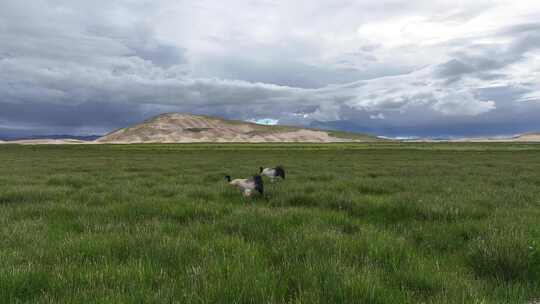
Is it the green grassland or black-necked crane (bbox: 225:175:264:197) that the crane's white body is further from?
the green grassland

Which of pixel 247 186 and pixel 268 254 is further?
pixel 247 186

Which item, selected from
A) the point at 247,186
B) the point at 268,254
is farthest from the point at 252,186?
the point at 268,254

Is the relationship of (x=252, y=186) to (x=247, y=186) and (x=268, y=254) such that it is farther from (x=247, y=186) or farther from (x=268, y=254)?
(x=268, y=254)

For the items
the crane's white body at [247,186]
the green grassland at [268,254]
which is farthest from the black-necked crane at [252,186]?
the green grassland at [268,254]

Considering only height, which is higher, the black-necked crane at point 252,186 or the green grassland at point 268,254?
the black-necked crane at point 252,186

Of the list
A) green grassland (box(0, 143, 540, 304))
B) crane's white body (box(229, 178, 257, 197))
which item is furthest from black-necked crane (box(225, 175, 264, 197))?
green grassland (box(0, 143, 540, 304))

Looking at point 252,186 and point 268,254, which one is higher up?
point 252,186

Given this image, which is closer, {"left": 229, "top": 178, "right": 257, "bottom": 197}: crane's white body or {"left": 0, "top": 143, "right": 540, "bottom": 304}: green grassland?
{"left": 0, "top": 143, "right": 540, "bottom": 304}: green grassland

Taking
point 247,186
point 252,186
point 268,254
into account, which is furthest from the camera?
point 247,186

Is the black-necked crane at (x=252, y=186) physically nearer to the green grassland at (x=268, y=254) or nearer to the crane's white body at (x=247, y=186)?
the crane's white body at (x=247, y=186)

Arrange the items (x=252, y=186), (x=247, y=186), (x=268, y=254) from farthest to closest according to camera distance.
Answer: (x=247, y=186) → (x=252, y=186) → (x=268, y=254)

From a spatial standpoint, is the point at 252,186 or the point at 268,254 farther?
the point at 252,186

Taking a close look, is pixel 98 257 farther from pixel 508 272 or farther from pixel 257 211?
pixel 508 272

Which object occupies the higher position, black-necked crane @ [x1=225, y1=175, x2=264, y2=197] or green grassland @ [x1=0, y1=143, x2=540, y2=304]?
black-necked crane @ [x1=225, y1=175, x2=264, y2=197]
